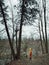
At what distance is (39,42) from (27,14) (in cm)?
397

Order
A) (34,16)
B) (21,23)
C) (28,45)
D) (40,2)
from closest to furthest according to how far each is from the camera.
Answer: (21,23), (34,16), (40,2), (28,45)

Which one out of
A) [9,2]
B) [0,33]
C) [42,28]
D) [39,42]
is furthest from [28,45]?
[9,2]

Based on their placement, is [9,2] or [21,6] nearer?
[21,6]

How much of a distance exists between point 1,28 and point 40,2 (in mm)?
3759

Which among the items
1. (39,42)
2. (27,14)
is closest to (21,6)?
(27,14)

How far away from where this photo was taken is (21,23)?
434 inches

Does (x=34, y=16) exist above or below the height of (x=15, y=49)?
above

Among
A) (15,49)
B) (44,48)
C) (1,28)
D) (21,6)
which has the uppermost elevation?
(21,6)

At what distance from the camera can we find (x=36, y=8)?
12.7 m

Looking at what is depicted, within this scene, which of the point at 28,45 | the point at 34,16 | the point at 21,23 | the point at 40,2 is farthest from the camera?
the point at 28,45

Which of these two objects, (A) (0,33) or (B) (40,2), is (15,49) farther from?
(B) (40,2)

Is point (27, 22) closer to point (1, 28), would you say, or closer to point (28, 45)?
point (1, 28)

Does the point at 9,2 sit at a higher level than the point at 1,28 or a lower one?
higher

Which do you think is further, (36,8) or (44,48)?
(44,48)
